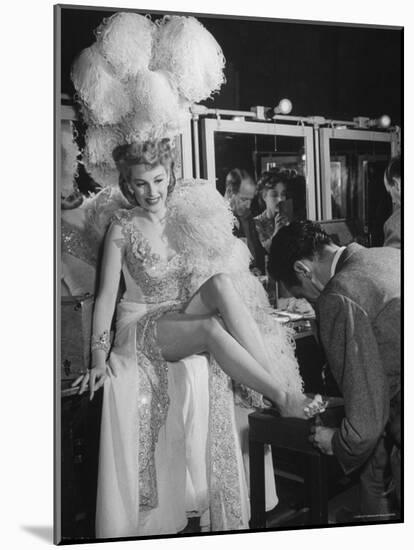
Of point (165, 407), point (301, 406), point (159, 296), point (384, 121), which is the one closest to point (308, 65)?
Answer: point (384, 121)

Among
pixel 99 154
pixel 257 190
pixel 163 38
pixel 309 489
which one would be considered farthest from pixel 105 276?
pixel 309 489

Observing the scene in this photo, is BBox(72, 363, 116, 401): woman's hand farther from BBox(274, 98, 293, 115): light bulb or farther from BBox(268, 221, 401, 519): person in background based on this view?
BBox(274, 98, 293, 115): light bulb

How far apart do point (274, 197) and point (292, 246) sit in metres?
0.22

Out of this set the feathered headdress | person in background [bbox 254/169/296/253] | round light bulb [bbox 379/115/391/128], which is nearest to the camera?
the feathered headdress

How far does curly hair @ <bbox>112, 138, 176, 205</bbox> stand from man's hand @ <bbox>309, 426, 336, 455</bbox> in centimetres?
117

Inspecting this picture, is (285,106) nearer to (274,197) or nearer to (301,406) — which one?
(274,197)

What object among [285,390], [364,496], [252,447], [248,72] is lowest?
[364,496]

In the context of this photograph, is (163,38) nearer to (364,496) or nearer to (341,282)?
(341,282)

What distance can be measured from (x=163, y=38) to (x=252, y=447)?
1.70 metres

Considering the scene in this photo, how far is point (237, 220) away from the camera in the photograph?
3566mm

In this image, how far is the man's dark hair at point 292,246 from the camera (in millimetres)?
3646

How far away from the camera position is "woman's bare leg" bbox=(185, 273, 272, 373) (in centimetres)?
351

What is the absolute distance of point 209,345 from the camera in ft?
11.5

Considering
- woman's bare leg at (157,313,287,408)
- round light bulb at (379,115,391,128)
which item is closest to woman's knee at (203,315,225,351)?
woman's bare leg at (157,313,287,408)
